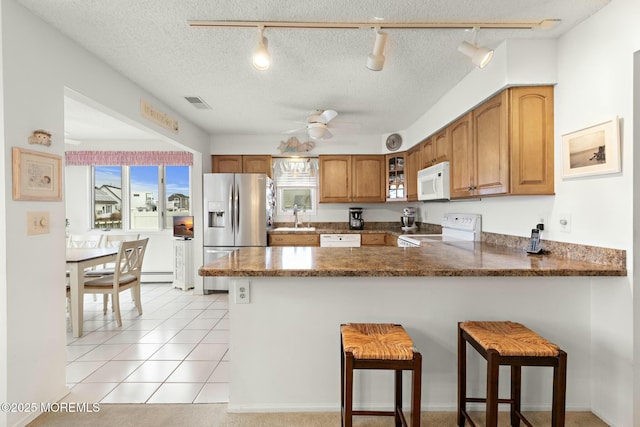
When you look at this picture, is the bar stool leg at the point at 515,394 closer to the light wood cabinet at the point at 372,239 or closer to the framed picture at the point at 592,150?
the framed picture at the point at 592,150

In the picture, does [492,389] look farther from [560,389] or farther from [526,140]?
[526,140]

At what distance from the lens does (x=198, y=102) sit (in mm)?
3439

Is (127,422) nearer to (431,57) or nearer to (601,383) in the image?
(601,383)

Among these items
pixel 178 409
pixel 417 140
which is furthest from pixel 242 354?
pixel 417 140

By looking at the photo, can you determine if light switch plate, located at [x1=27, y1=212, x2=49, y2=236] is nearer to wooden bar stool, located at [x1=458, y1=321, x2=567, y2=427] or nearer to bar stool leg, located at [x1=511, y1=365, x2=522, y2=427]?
wooden bar stool, located at [x1=458, y1=321, x2=567, y2=427]

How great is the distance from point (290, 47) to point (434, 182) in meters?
2.03

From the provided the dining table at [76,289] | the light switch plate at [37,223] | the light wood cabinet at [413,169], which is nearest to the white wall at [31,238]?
the light switch plate at [37,223]

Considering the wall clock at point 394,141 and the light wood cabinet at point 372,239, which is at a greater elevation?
the wall clock at point 394,141

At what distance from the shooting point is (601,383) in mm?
1787

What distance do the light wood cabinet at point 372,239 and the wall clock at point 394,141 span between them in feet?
4.33

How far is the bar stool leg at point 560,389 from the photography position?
53.5 inches

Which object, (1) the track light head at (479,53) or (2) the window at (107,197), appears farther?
(2) the window at (107,197)

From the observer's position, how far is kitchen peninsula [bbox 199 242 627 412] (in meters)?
1.83

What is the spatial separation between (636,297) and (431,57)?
1966 mm
